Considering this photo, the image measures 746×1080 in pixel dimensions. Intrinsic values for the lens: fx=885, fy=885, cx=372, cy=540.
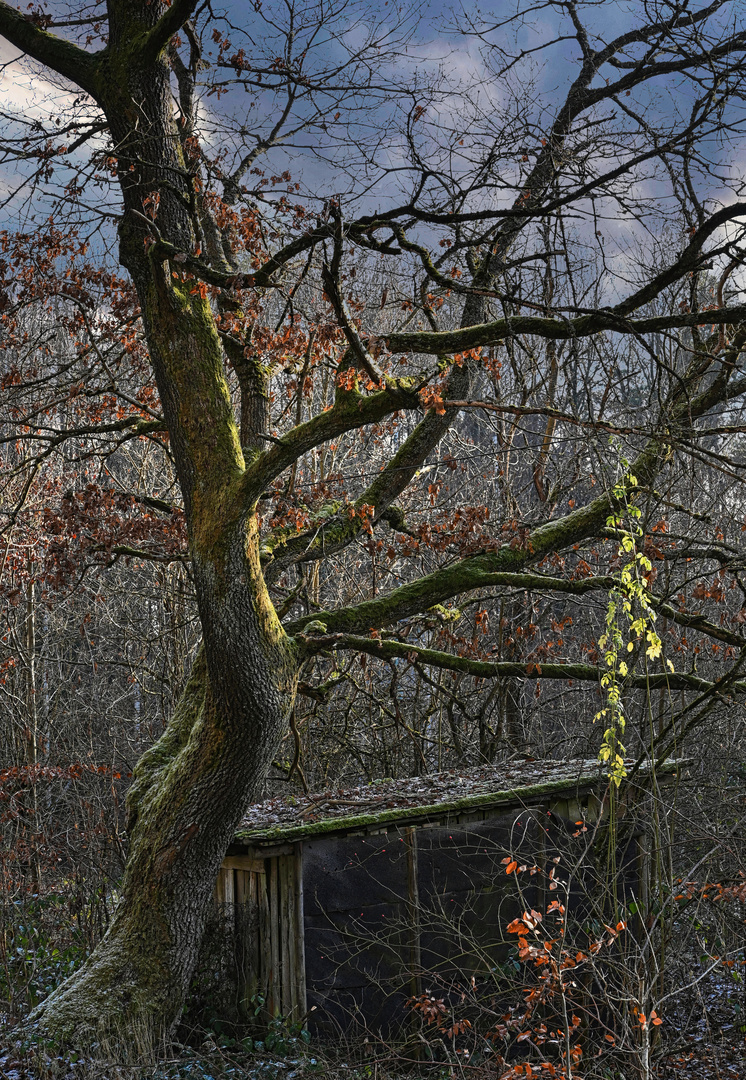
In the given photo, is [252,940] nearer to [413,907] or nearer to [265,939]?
[265,939]

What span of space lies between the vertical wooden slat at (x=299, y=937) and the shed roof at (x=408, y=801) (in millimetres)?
266

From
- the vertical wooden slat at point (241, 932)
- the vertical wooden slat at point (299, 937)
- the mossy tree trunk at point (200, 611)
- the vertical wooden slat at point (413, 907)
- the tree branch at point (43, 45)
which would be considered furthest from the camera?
the vertical wooden slat at point (241, 932)

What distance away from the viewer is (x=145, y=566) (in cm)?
1367

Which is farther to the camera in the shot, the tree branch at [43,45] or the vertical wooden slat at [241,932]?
the vertical wooden slat at [241,932]

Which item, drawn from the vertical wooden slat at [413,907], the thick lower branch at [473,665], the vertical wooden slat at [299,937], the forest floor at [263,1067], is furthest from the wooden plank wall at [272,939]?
the thick lower branch at [473,665]

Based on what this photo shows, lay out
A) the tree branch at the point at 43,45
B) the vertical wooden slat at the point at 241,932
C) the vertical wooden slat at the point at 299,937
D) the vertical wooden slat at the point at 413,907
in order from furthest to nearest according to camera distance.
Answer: the vertical wooden slat at the point at 241,932
the vertical wooden slat at the point at 413,907
the vertical wooden slat at the point at 299,937
the tree branch at the point at 43,45

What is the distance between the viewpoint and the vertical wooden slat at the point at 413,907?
6926 mm

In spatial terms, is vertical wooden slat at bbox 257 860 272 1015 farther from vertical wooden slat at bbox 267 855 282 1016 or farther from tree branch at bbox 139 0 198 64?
tree branch at bbox 139 0 198 64

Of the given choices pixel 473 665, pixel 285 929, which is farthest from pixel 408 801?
pixel 285 929

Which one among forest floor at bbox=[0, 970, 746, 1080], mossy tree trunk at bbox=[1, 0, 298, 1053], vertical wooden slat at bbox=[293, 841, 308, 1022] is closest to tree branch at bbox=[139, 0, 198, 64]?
mossy tree trunk at bbox=[1, 0, 298, 1053]

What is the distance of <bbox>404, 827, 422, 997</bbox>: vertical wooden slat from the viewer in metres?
6.93

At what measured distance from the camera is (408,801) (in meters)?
7.21

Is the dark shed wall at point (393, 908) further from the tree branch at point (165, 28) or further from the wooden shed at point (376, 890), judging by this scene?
the tree branch at point (165, 28)

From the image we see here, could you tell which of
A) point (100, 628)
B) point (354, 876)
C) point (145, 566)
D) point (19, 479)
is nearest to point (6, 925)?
point (354, 876)
